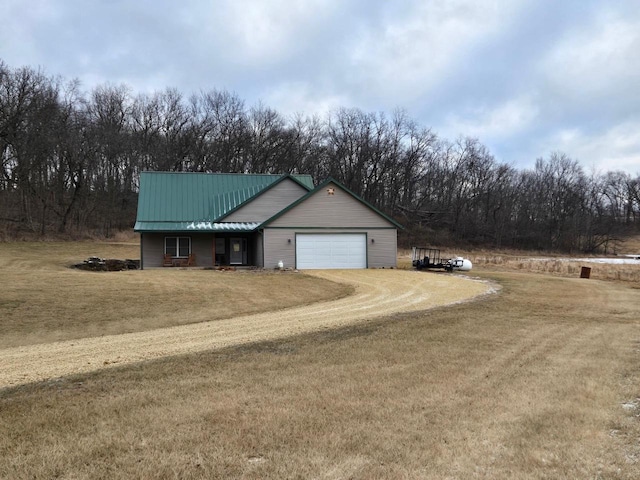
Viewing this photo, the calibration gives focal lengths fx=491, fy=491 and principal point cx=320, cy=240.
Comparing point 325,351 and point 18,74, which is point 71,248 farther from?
point 325,351

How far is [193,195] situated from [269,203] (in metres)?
5.22

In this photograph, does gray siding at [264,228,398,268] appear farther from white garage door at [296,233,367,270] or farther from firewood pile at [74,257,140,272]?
firewood pile at [74,257,140,272]

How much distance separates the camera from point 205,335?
9.79 metres

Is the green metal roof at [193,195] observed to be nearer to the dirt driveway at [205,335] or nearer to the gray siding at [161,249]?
the gray siding at [161,249]

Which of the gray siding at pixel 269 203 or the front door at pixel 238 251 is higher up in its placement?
the gray siding at pixel 269 203

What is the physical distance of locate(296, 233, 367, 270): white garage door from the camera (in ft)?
91.2

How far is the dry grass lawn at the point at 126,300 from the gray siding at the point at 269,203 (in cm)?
874

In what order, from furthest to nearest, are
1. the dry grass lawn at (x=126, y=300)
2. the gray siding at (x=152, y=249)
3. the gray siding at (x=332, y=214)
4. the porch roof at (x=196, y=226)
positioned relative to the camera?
the gray siding at (x=152, y=249), the porch roof at (x=196, y=226), the gray siding at (x=332, y=214), the dry grass lawn at (x=126, y=300)

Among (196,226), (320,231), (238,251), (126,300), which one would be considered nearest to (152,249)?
(196,226)

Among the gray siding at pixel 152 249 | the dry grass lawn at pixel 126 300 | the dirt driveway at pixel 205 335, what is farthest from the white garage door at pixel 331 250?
the dirt driveway at pixel 205 335

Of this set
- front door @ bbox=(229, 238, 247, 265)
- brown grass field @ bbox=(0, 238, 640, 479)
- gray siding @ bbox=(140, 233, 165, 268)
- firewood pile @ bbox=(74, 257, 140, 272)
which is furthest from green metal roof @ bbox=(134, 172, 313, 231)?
brown grass field @ bbox=(0, 238, 640, 479)

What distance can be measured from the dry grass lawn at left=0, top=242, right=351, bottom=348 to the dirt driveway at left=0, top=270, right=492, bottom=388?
851 millimetres

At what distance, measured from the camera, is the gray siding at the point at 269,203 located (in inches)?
1188

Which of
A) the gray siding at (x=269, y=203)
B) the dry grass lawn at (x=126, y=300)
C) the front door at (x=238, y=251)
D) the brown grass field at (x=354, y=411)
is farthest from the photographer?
the front door at (x=238, y=251)
